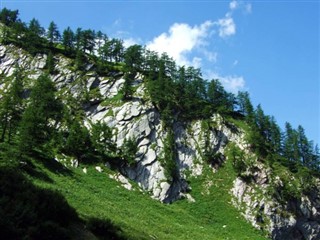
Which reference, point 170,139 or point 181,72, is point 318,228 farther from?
point 181,72

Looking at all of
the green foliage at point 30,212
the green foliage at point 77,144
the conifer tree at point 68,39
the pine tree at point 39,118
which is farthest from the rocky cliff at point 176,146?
the green foliage at point 30,212

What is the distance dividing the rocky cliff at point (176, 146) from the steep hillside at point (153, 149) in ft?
0.98

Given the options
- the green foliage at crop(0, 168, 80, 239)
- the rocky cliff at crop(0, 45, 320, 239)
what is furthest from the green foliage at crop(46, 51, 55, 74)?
the green foliage at crop(0, 168, 80, 239)

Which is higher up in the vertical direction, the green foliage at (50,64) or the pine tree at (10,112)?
the green foliage at (50,64)

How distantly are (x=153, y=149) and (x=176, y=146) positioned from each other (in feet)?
27.4

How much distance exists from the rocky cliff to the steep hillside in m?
0.30

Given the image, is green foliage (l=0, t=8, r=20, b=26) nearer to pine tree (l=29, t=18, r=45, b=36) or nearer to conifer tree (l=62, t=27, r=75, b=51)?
pine tree (l=29, t=18, r=45, b=36)

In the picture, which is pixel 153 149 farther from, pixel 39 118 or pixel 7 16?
pixel 7 16

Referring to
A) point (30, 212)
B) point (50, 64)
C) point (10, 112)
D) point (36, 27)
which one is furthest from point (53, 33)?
point (30, 212)

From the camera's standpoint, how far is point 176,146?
97.9m

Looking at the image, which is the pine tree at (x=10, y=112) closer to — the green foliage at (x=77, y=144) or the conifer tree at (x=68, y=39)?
the green foliage at (x=77, y=144)

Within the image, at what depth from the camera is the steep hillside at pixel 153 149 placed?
69.9 metres

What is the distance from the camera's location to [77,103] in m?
104

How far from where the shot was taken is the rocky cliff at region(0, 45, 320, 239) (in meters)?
83.4
